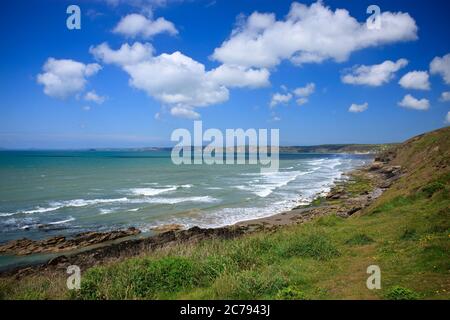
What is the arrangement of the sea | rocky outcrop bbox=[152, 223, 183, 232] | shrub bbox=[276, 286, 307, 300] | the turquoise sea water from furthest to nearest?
the turquoise sea water → the sea → rocky outcrop bbox=[152, 223, 183, 232] → shrub bbox=[276, 286, 307, 300]

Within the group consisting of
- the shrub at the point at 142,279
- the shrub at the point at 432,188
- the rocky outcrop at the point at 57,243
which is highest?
the shrub at the point at 432,188

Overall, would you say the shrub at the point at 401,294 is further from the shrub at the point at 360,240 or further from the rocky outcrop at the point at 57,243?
the rocky outcrop at the point at 57,243

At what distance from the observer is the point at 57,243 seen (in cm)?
2241

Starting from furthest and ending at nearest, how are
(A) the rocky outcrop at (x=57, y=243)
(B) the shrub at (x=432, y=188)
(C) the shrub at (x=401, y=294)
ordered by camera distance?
(A) the rocky outcrop at (x=57, y=243) < (B) the shrub at (x=432, y=188) < (C) the shrub at (x=401, y=294)

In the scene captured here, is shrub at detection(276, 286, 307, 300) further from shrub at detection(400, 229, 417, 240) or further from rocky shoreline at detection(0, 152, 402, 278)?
rocky shoreline at detection(0, 152, 402, 278)

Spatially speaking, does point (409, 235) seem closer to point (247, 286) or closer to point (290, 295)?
point (290, 295)

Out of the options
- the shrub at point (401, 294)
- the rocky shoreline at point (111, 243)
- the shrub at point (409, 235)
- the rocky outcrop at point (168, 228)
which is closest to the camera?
the shrub at point (401, 294)

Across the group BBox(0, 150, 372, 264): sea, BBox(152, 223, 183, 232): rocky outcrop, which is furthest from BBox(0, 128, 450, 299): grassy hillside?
BBox(0, 150, 372, 264): sea

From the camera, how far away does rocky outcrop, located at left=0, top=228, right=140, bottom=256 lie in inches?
835

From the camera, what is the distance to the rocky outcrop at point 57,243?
2122cm

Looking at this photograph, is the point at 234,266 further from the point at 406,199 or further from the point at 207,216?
the point at 207,216

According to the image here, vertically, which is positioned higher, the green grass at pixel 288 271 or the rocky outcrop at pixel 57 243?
the green grass at pixel 288 271

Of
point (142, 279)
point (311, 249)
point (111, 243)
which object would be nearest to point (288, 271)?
point (311, 249)

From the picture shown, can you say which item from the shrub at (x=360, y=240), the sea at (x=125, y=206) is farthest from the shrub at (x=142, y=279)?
the sea at (x=125, y=206)
